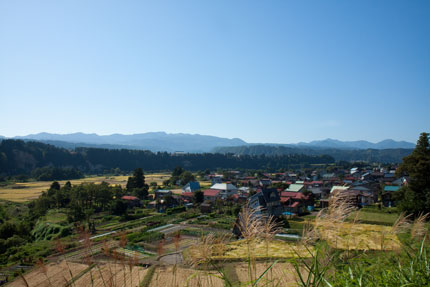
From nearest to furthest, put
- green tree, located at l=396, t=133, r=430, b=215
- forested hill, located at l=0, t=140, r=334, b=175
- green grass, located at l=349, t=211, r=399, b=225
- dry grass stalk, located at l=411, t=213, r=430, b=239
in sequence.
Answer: dry grass stalk, located at l=411, t=213, r=430, b=239 → green tree, located at l=396, t=133, r=430, b=215 → green grass, located at l=349, t=211, r=399, b=225 → forested hill, located at l=0, t=140, r=334, b=175

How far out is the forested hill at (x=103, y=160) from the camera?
7262 centimetres

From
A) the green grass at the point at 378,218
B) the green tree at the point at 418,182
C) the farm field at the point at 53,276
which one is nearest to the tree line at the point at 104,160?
the green grass at the point at 378,218

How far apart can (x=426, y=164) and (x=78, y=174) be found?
222ft

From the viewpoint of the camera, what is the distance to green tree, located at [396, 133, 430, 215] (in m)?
16.3

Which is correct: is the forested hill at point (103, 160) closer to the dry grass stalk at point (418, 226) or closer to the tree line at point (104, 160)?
the tree line at point (104, 160)

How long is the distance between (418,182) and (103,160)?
86.6 meters

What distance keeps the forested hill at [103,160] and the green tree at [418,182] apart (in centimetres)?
7388

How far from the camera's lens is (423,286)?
2.78 metres

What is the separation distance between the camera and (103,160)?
290 feet

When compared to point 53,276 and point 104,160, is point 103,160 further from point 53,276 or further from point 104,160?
point 53,276

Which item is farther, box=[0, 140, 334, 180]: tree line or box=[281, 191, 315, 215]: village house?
box=[0, 140, 334, 180]: tree line

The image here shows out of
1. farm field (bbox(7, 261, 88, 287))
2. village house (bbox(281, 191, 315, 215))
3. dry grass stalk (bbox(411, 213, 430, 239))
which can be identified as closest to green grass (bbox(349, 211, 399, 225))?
village house (bbox(281, 191, 315, 215))

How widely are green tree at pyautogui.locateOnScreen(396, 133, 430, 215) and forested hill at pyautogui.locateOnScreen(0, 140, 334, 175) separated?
242 feet

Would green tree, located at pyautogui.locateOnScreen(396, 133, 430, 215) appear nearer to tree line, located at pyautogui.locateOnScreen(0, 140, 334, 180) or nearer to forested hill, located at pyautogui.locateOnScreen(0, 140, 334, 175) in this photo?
tree line, located at pyautogui.locateOnScreen(0, 140, 334, 180)
